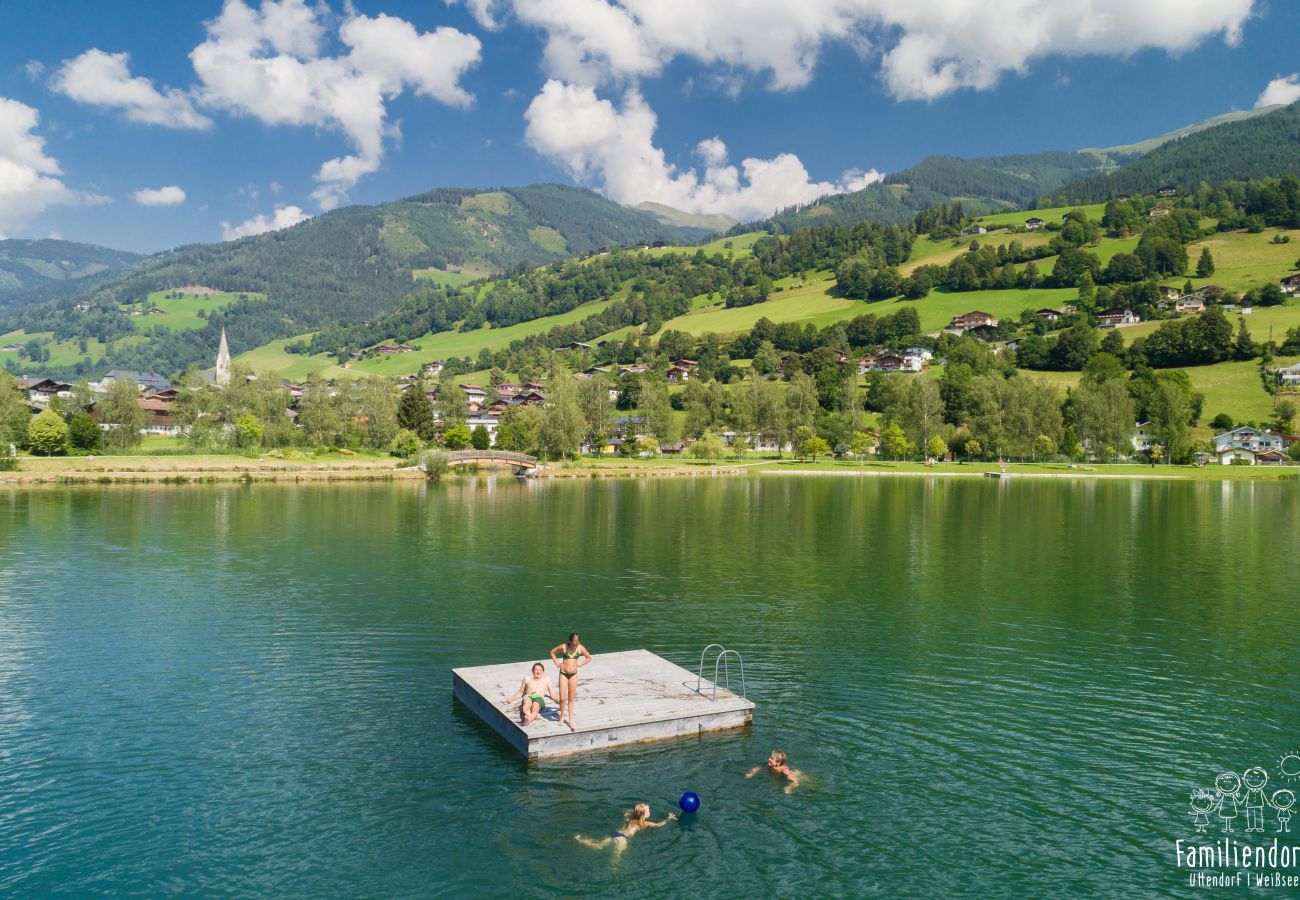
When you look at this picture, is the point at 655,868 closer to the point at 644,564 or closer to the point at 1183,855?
the point at 1183,855

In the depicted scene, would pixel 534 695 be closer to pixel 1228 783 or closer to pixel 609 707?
pixel 609 707

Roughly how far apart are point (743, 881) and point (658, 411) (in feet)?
582

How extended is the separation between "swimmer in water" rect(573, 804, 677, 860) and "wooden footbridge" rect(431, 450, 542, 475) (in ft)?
417

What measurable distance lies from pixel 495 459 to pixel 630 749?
129651mm

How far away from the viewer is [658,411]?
19362 cm

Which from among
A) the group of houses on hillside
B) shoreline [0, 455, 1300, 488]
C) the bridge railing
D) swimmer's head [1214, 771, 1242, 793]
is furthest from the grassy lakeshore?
swimmer's head [1214, 771, 1242, 793]

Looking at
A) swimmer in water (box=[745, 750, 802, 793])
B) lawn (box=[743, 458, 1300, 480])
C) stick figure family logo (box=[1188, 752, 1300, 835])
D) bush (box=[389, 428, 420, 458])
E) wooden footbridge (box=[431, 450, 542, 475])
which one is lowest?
stick figure family logo (box=[1188, 752, 1300, 835])

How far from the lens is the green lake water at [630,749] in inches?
702

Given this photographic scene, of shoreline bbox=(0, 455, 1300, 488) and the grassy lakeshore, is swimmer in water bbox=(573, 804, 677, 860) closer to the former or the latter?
shoreline bbox=(0, 455, 1300, 488)

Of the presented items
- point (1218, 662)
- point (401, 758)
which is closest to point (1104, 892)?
point (401, 758)

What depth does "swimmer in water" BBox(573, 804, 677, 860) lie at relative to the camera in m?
18.3

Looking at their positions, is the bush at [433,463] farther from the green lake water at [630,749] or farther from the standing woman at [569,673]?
the standing woman at [569,673]

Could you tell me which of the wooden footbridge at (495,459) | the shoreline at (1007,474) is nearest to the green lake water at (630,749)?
the wooden footbridge at (495,459)

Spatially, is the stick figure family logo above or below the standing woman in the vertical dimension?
below
